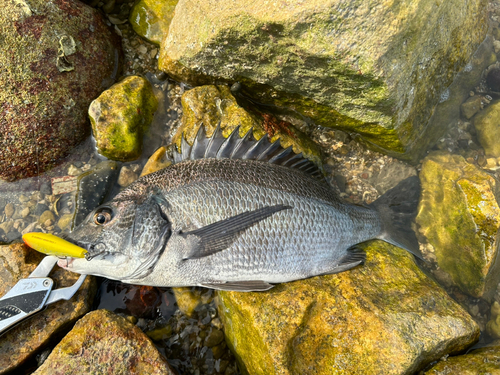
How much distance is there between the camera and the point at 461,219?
11.2 ft

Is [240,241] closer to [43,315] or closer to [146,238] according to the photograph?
[146,238]

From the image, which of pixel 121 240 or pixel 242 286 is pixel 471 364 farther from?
pixel 121 240

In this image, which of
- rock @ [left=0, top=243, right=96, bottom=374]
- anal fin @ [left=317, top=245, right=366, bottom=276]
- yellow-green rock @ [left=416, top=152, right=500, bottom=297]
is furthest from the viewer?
yellow-green rock @ [left=416, top=152, right=500, bottom=297]

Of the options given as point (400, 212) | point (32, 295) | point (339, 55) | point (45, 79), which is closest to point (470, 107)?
point (400, 212)

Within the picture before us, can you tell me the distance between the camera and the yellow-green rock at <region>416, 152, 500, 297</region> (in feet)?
10.8

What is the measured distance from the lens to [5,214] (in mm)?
3436

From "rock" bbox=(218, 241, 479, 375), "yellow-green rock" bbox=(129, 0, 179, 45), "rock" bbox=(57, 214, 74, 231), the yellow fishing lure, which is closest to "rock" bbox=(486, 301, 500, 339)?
"rock" bbox=(218, 241, 479, 375)

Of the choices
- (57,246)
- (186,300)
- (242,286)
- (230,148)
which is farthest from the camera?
(186,300)

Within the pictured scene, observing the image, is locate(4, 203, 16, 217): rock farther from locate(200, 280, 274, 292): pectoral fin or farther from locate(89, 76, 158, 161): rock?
locate(200, 280, 274, 292): pectoral fin

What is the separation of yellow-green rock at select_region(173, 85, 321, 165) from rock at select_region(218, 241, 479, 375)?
5.28 feet

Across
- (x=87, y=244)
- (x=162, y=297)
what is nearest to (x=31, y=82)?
(x=87, y=244)

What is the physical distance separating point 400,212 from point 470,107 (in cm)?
190

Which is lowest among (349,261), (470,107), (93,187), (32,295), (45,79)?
(32,295)

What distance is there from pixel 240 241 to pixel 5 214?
2920 mm
